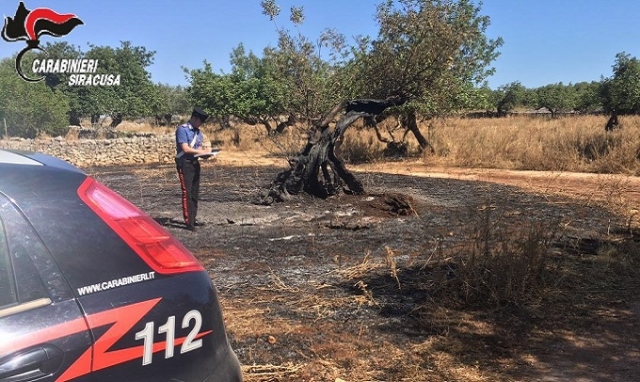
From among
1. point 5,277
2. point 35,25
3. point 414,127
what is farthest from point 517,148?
point 5,277

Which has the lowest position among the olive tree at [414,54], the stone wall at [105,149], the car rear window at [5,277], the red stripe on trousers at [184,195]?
the red stripe on trousers at [184,195]

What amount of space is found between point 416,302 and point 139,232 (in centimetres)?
325

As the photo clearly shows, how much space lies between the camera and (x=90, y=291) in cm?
169

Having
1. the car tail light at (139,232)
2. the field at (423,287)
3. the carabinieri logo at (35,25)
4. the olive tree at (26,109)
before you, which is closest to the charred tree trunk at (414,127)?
the field at (423,287)

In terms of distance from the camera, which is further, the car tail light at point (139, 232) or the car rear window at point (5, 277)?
the car tail light at point (139, 232)

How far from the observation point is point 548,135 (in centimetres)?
1967

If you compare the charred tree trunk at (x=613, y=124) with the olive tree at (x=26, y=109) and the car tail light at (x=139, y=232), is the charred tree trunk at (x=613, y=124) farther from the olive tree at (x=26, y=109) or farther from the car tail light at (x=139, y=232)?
the olive tree at (x=26, y=109)

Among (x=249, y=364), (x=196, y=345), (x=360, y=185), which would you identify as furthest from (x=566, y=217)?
(x=196, y=345)

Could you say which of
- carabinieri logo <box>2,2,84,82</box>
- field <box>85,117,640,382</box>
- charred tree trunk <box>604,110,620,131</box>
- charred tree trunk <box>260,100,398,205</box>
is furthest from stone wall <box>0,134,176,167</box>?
charred tree trunk <box>604,110,620,131</box>

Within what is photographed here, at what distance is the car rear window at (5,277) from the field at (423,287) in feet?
6.82

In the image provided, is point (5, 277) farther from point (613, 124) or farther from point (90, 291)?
point (613, 124)

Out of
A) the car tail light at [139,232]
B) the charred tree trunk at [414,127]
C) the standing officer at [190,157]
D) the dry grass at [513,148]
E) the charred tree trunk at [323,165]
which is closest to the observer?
the car tail light at [139,232]

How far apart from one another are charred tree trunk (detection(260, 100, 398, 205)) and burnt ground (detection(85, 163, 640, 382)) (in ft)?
7.33

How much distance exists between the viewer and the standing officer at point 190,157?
7.52 metres
